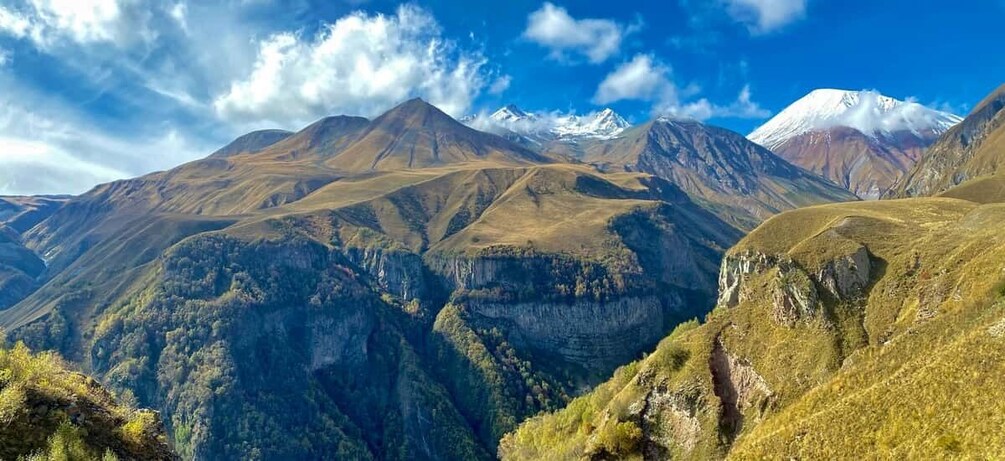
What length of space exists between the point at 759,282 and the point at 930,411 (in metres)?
78.5

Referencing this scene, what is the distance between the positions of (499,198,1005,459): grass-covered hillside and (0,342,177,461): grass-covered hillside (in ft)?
259

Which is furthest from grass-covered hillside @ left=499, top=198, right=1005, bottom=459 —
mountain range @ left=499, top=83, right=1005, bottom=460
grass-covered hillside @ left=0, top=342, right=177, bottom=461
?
grass-covered hillside @ left=0, top=342, right=177, bottom=461

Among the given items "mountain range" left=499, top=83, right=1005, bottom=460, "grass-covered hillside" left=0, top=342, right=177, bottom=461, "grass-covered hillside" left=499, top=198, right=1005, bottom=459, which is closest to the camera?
"grass-covered hillside" left=0, top=342, right=177, bottom=461

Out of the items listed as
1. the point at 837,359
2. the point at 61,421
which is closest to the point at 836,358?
the point at 837,359

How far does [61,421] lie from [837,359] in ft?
387

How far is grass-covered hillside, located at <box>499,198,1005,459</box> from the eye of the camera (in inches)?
2699

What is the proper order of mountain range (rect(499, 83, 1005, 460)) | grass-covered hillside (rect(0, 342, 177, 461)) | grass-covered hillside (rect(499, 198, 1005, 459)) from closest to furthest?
grass-covered hillside (rect(0, 342, 177, 461)) < grass-covered hillside (rect(499, 198, 1005, 459)) < mountain range (rect(499, 83, 1005, 460))

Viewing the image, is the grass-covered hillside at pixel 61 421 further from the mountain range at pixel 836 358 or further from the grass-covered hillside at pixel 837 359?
the mountain range at pixel 836 358

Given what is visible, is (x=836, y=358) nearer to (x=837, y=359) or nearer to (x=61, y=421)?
(x=837, y=359)

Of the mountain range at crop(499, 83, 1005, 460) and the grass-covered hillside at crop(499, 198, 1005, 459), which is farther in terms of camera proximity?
the mountain range at crop(499, 83, 1005, 460)

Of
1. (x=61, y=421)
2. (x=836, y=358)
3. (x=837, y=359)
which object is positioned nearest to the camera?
(x=61, y=421)

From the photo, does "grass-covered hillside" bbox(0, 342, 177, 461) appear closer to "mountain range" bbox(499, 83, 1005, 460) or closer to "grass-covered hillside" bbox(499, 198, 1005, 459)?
"grass-covered hillside" bbox(499, 198, 1005, 459)

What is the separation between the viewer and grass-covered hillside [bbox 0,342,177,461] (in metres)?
65.6

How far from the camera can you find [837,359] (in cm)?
10831
